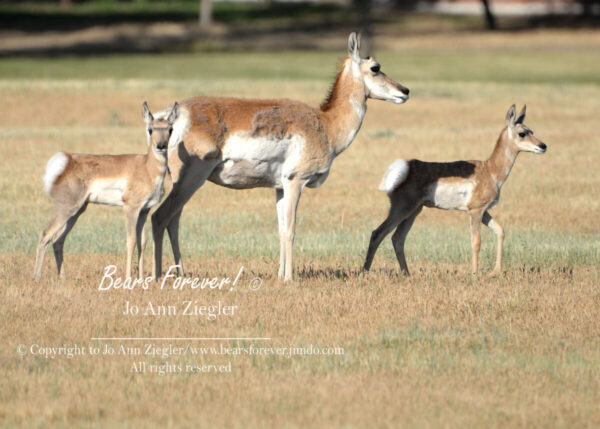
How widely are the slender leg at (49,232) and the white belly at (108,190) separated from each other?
0.37 metres

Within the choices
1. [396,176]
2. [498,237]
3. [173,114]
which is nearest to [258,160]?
[173,114]

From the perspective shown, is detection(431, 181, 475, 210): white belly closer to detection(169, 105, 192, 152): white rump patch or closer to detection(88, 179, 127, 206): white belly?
detection(169, 105, 192, 152): white rump patch

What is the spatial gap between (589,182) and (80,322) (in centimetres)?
1388

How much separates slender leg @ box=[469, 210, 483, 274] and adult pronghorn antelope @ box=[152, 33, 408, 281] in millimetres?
1770

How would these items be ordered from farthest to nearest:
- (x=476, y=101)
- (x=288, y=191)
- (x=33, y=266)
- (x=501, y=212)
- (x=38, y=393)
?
(x=476, y=101)
(x=501, y=212)
(x=33, y=266)
(x=288, y=191)
(x=38, y=393)

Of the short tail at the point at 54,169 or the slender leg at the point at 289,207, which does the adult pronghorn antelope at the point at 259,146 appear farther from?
the short tail at the point at 54,169

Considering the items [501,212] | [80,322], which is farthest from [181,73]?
[80,322]

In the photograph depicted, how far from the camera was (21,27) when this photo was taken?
74.6 m

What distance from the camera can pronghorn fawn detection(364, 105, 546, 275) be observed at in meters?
13.3

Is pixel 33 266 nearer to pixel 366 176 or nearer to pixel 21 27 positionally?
pixel 366 176

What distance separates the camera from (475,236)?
13.4m

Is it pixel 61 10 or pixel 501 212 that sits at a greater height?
pixel 501 212

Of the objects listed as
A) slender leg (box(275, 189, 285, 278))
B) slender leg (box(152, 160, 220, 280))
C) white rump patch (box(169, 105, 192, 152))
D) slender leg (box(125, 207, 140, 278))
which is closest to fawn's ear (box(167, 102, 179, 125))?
white rump patch (box(169, 105, 192, 152))

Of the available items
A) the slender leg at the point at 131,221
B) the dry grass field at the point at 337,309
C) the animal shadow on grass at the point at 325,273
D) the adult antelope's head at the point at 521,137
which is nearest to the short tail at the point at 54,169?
the slender leg at the point at 131,221
